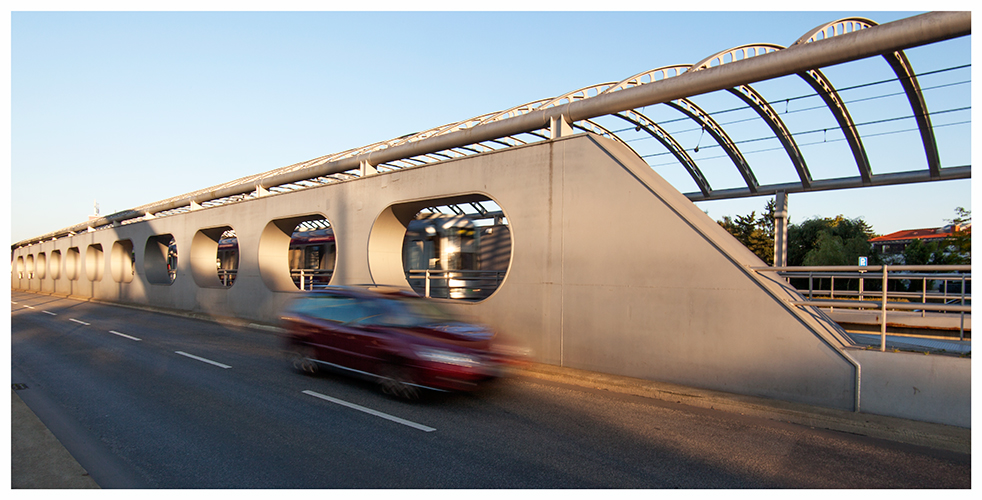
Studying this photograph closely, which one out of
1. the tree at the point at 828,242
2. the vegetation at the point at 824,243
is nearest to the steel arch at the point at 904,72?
the vegetation at the point at 824,243

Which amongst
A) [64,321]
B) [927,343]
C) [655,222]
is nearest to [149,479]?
[655,222]

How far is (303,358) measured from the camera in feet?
29.3

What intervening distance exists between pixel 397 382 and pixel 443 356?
0.88 meters

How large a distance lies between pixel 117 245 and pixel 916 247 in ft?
149

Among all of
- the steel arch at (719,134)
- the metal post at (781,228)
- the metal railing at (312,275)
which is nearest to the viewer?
the steel arch at (719,134)

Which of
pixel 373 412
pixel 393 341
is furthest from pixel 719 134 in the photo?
pixel 373 412

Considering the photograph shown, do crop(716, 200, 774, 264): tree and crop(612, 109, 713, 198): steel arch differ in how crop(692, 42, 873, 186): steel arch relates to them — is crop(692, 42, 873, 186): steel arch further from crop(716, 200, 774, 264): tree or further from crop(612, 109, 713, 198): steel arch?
crop(716, 200, 774, 264): tree

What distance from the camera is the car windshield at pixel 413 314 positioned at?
7484mm

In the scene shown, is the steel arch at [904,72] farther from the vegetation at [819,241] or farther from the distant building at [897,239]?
the distant building at [897,239]

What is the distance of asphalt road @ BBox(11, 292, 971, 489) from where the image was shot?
4582 mm

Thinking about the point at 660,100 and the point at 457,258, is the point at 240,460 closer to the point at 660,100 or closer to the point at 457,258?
the point at 660,100

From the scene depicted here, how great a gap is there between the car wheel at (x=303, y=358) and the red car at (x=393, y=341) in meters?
0.02

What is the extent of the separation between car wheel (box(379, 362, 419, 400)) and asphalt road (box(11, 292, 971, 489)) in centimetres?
13

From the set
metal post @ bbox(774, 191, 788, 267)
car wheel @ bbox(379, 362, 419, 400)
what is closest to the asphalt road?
car wheel @ bbox(379, 362, 419, 400)
